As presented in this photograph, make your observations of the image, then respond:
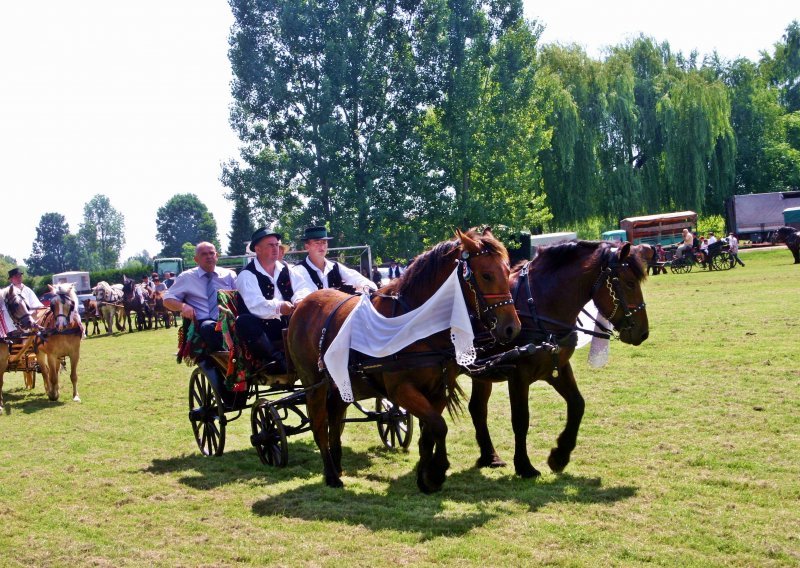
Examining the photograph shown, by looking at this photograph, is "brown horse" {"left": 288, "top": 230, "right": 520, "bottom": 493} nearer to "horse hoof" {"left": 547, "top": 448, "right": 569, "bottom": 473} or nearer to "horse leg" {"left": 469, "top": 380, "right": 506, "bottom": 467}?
"horse leg" {"left": 469, "top": 380, "right": 506, "bottom": 467}

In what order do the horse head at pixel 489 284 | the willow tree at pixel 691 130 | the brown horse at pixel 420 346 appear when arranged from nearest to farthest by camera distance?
the horse head at pixel 489 284 → the brown horse at pixel 420 346 → the willow tree at pixel 691 130

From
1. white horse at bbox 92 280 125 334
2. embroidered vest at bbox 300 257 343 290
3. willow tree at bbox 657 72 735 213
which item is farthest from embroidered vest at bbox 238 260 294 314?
willow tree at bbox 657 72 735 213

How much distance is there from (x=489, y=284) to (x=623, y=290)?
1.55 m

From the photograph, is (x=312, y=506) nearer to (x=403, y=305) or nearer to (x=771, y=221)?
(x=403, y=305)

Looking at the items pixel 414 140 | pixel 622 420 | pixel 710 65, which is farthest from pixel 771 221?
pixel 622 420

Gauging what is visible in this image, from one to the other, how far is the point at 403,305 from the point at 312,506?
68.4 inches

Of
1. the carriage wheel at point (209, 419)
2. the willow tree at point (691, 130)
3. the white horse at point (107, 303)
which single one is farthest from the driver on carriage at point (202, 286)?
the willow tree at point (691, 130)

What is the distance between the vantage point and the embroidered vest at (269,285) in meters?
8.32

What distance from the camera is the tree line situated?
34656 millimetres

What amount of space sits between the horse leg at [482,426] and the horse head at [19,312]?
333 inches

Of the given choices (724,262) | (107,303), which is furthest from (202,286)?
(724,262)

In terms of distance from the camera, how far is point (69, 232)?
14025 cm

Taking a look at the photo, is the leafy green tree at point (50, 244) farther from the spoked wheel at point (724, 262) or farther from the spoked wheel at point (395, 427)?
the spoked wheel at point (395, 427)

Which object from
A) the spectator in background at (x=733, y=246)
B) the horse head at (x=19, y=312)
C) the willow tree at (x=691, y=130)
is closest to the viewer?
the horse head at (x=19, y=312)
